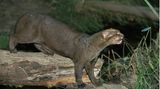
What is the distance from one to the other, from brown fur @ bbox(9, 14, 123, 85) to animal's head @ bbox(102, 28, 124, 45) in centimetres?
10

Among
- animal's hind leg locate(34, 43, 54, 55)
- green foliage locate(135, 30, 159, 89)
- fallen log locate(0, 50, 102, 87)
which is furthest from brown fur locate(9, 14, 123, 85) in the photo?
green foliage locate(135, 30, 159, 89)

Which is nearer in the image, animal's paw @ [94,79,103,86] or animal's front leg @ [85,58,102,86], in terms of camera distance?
animal's front leg @ [85,58,102,86]

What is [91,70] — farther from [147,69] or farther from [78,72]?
[147,69]

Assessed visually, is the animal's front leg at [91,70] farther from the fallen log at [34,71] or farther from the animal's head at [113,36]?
the animal's head at [113,36]

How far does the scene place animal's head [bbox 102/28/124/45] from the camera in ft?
18.9

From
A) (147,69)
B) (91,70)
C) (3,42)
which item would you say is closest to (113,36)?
(91,70)

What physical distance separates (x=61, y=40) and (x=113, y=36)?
2.53 feet

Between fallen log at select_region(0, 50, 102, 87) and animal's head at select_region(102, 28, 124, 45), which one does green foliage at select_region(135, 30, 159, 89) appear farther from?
fallen log at select_region(0, 50, 102, 87)

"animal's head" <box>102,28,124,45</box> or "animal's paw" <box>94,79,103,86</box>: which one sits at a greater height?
"animal's head" <box>102,28,124,45</box>

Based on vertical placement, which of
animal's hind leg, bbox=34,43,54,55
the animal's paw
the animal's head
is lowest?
the animal's paw

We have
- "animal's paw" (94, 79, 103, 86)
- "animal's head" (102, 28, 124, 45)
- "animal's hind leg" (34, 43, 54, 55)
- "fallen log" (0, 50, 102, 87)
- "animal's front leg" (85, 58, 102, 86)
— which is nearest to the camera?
"animal's head" (102, 28, 124, 45)

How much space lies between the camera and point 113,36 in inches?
228

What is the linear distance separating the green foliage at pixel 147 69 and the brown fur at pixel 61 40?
51 centimetres

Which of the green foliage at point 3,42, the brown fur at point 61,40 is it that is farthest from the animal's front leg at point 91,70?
the green foliage at point 3,42
